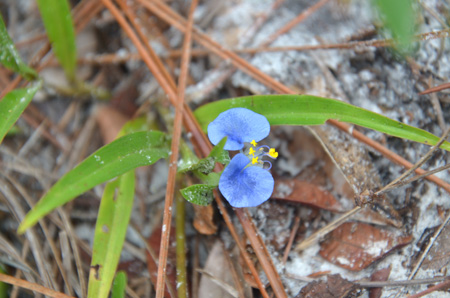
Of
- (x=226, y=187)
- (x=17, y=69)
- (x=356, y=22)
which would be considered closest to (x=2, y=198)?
(x=17, y=69)

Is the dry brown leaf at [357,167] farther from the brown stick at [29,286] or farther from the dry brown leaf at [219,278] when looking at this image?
the brown stick at [29,286]

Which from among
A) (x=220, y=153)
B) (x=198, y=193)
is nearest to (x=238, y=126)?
(x=220, y=153)

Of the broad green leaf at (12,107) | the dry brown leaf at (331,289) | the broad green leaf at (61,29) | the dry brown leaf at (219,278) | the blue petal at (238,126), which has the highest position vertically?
the broad green leaf at (61,29)

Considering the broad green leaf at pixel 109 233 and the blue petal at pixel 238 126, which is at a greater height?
the blue petal at pixel 238 126

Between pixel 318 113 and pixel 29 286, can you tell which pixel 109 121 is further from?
pixel 318 113

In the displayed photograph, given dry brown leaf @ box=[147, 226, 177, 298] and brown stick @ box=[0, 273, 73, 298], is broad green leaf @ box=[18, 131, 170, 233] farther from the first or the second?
dry brown leaf @ box=[147, 226, 177, 298]

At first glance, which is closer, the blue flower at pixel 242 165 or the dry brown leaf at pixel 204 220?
the blue flower at pixel 242 165

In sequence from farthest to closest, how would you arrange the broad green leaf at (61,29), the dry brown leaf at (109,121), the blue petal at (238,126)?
the dry brown leaf at (109,121)
the broad green leaf at (61,29)
the blue petal at (238,126)

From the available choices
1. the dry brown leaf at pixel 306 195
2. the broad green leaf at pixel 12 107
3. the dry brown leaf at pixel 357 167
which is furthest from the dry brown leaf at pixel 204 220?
the broad green leaf at pixel 12 107
